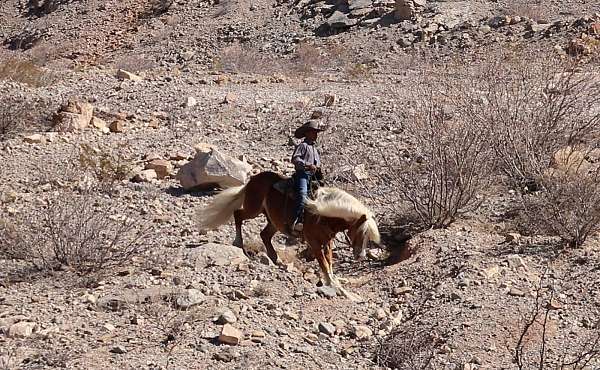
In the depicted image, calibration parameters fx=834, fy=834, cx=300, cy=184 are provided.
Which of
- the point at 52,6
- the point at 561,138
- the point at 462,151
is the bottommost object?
the point at 52,6

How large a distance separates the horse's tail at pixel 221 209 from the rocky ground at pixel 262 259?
0.67 ft

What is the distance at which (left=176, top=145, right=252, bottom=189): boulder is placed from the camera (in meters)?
9.88

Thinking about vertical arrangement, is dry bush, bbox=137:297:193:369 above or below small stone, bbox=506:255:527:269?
above

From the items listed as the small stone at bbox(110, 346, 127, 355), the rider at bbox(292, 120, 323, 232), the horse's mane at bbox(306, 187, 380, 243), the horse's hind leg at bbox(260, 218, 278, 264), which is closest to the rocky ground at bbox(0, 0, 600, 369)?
the small stone at bbox(110, 346, 127, 355)

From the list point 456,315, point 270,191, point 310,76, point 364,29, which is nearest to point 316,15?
point 364,29

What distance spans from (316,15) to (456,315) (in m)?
17.8

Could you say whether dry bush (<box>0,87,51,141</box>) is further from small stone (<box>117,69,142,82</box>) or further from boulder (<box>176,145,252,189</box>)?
boulder (<box>176,145,252,189</box>)

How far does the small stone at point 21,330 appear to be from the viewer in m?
5.77

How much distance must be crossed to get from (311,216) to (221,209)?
3.87 ft

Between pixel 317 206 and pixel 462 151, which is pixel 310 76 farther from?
pixel 317 206

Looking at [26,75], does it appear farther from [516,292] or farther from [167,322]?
[516,292]

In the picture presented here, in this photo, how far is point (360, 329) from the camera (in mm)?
6793

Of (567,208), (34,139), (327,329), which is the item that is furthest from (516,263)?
(34,139)

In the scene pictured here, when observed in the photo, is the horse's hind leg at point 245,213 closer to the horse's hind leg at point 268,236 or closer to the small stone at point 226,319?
the horse's hind leg at point 268,236
